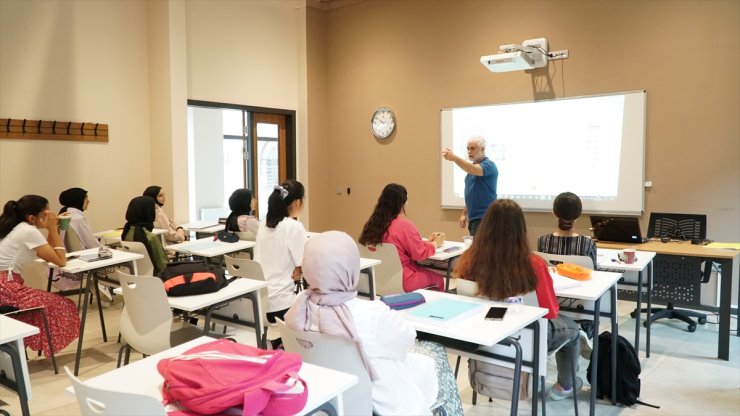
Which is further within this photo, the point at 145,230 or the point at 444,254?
the point at 145,230

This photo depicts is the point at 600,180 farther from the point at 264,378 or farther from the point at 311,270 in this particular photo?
the point at 264,378

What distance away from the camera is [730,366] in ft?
12.3

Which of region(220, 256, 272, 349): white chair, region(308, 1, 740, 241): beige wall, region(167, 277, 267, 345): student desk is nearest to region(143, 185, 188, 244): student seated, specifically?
region(220, 256, 272, 349): white chair

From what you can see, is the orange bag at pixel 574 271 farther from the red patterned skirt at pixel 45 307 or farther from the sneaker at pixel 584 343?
the red patterned skirt at pixel 45 307

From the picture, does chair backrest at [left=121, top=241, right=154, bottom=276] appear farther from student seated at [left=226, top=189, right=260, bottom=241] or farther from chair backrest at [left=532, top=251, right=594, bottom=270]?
chair backrest at [left=532, top=251, right=594, bottom=270]

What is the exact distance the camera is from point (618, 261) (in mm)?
3568

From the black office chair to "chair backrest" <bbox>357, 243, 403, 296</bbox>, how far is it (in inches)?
78.3

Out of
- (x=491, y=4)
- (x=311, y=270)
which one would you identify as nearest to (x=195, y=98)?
(x=491, y=4)

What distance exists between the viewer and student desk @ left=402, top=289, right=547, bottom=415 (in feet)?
6.84

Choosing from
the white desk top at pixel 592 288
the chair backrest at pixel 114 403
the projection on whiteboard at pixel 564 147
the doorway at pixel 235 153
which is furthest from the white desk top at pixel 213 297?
the doorway at pixel 235 153

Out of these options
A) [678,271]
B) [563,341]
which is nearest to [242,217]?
[563,341]

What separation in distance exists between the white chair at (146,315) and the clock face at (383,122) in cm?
484

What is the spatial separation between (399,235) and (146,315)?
5.86ft

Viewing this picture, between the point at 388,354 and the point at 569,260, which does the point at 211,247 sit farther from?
the point at 388,354
